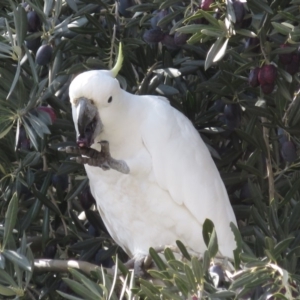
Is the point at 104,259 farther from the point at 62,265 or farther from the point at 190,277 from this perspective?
the point at 190,277

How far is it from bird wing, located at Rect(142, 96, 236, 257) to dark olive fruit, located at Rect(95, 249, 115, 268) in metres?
0.35

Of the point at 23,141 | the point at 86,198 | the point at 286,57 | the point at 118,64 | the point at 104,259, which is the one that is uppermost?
the point at 286,57

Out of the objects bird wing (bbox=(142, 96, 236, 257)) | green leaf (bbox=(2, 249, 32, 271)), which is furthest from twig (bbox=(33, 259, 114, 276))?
bird wing (bbox=(142, 96, 236, 257))

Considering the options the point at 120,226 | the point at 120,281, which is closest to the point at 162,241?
the point at 120,226

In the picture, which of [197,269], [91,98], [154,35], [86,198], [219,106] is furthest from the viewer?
[86,198]

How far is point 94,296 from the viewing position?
2295 millimetres

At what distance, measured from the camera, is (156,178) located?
2922mm

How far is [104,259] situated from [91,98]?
2.23ft

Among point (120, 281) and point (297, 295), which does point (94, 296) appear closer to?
point (120, 281)

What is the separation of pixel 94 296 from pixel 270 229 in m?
0.71

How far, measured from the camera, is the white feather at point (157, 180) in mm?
2914

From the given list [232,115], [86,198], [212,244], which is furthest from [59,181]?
[212,244]

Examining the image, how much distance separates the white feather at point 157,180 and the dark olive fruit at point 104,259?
106mm

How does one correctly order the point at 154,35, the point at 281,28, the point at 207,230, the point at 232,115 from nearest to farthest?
the point at 207,230, the point at 281,28, the point at 154,35, the point at 232,115
